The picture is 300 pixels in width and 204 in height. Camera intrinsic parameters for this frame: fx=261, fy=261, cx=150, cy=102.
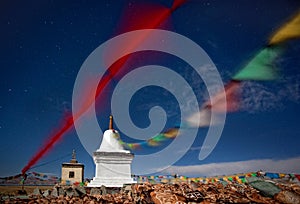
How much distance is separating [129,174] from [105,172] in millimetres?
1680

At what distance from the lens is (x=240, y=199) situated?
828 cm

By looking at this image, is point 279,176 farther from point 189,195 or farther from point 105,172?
point 105,172

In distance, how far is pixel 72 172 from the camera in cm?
2012

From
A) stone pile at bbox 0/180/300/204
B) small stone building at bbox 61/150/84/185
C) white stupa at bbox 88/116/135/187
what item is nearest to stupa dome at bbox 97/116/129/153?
white stupa at bbox 88/116/135/187

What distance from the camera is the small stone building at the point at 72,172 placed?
19859 mm

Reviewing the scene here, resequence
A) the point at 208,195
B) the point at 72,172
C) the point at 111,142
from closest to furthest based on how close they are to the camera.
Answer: the point at 208,195 → the point at 111,142 → the point at 72,172

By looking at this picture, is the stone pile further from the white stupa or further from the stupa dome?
the stupa dome

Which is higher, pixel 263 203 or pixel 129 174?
pixel 129 174

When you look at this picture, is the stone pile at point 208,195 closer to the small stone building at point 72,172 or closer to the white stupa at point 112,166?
the white stupa at point 112,166

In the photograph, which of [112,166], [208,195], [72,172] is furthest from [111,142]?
[208,195]

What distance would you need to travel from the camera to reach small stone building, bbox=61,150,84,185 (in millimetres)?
19859

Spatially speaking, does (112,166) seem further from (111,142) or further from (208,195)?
(208,195)

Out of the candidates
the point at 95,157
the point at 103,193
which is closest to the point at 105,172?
the point at 95,157

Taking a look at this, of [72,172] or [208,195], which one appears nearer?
[208,195]
